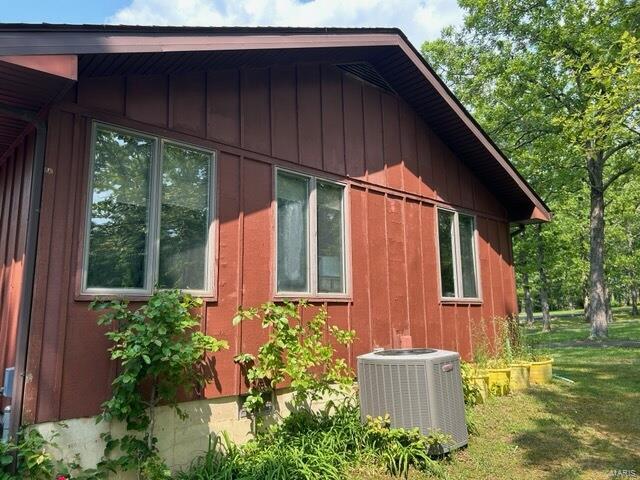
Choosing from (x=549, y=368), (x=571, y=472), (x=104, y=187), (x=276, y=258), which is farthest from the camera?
(x=549, y=368)

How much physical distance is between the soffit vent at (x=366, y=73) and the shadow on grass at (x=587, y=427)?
16.2ft

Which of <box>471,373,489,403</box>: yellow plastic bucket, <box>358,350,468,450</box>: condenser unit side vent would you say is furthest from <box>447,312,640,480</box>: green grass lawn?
<box>358,350,468,450</box>: condenser unit side vent

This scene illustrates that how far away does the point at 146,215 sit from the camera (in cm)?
427

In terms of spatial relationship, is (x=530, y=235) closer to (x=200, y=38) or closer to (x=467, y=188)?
(x=467, y=188)

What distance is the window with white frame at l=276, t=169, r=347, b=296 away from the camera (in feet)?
17.8

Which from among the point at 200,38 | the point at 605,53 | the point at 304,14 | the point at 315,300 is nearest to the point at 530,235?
the point at 605,53

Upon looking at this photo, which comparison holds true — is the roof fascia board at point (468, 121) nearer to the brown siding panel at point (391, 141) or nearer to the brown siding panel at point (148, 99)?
the brown siding panel at point (391, 141)

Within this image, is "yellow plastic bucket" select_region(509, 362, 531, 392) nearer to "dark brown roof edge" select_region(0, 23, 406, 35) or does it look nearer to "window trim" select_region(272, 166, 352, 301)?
"window trim" select_region(272, 166, 352, 301)

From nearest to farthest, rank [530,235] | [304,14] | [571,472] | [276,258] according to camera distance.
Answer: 1. [571,472]
2. [276,258]
3. [304,14]
4. [530,235]

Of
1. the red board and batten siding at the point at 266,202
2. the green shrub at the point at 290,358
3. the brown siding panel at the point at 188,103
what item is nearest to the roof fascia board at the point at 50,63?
the red board and batten siding at the point at 266,202

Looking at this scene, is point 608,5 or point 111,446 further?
point 608,5

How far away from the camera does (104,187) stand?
4031mm

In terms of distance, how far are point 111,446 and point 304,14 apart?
1365cm

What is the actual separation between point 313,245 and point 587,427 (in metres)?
3.89
